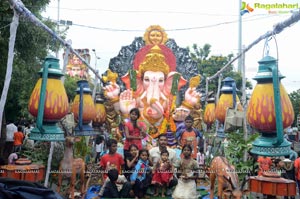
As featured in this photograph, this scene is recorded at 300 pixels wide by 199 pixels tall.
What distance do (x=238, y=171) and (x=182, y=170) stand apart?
3.16 feet

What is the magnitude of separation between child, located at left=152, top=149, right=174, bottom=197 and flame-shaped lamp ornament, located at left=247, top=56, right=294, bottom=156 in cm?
269

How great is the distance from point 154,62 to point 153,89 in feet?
2.86

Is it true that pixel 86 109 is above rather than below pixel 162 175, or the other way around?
above

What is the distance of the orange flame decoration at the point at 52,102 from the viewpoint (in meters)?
3.96

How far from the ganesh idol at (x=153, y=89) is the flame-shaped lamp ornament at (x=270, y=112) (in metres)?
7.52

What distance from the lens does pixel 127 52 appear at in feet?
37.1

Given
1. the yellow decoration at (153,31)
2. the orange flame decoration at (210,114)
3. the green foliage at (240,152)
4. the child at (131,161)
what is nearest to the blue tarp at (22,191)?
the green foliage at (240,152)

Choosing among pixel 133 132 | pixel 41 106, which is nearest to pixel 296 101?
Answer: pixel 133 132

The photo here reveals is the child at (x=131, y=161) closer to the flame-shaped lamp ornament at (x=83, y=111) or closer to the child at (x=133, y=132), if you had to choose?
the child at (x=133, y=132)

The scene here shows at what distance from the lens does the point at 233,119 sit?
6.06 meters

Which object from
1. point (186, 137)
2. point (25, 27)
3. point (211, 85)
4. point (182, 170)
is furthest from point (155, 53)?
point (211, 85)

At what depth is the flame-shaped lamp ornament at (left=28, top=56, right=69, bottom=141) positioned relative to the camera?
3910 millimetres

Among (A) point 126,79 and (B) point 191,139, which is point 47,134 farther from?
A: (A) point 126,79

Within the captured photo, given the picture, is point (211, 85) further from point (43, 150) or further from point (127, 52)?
point (43, 150)
